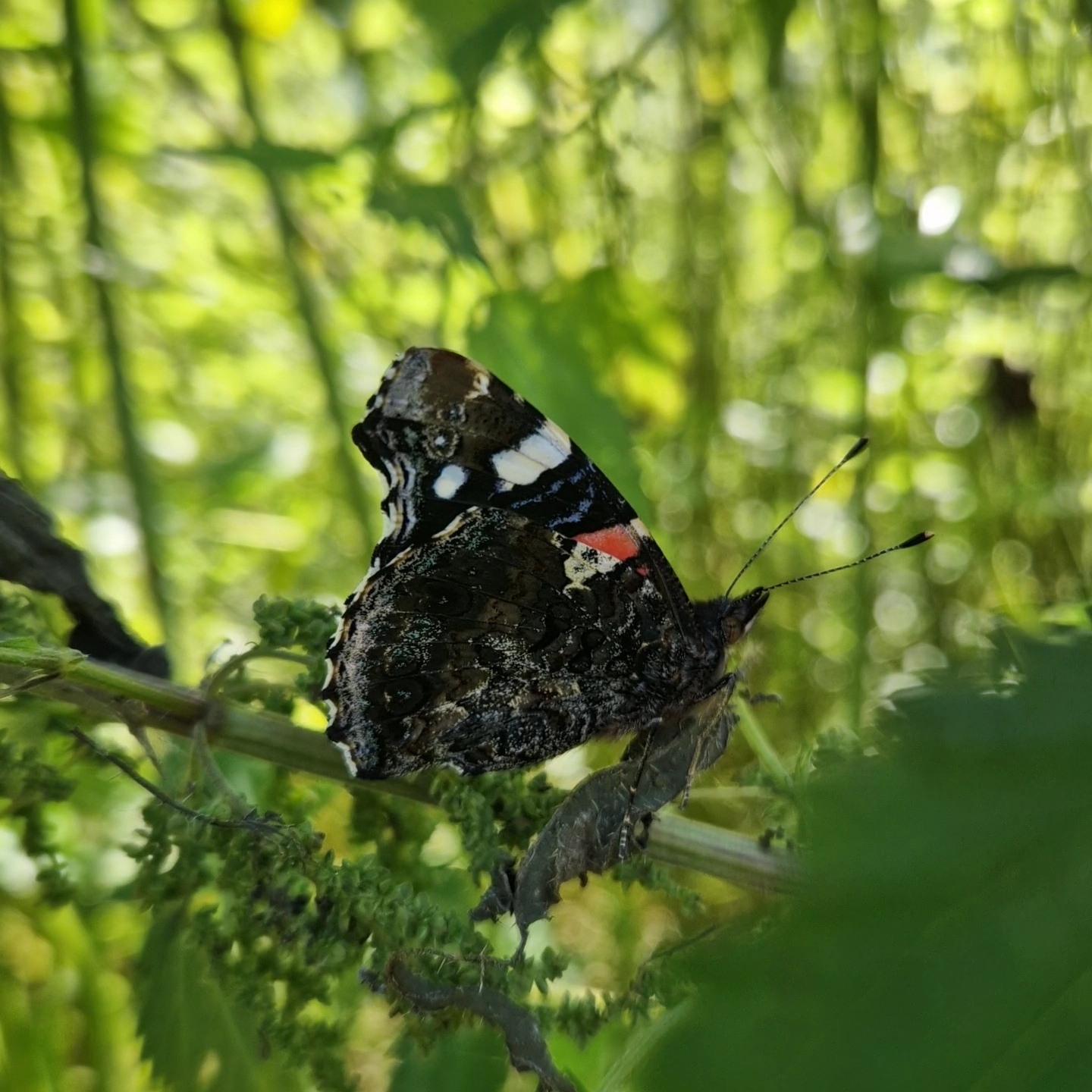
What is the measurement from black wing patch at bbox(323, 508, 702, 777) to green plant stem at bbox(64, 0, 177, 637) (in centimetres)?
117

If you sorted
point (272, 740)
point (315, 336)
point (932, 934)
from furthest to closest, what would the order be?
point (315, 336) → point (272, 740) → point (932, 934)

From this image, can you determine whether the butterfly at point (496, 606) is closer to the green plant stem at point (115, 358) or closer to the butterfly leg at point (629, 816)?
the butterfly leg at point (629, 816)

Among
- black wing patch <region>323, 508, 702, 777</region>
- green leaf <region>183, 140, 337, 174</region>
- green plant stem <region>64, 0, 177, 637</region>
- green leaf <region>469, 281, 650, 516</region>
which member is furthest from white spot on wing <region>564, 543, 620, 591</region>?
green plant stem <region>64, 0, 177, 637</region>

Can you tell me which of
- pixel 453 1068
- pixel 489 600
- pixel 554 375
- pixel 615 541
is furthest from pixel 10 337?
pixel 453 1068

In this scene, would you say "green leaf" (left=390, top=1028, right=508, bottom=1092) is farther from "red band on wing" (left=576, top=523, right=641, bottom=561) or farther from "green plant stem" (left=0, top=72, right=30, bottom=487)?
"green plant stem" (left=0, top=72, right=30, bottom=487)

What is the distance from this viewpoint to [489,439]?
1476mm

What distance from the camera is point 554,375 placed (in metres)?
2.01

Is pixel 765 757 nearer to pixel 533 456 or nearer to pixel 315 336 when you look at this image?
pixel 533 456

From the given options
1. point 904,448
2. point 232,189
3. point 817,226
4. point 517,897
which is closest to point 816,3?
point 817,226

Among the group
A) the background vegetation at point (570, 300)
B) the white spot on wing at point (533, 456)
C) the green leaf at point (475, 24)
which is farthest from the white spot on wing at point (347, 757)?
the green leaf at point (475, 24)

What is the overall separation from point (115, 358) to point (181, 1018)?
5.34 feet

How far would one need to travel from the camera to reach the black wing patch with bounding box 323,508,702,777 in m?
1.48

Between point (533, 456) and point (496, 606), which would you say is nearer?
point (533, 456)

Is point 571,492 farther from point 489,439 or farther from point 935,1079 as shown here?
point 935,1079
